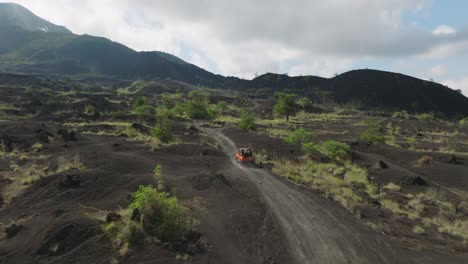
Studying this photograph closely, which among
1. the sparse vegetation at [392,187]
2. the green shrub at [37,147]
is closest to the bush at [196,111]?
the green shrub at [37,147]

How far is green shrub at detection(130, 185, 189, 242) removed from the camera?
52.5 feet

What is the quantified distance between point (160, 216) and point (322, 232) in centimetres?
895

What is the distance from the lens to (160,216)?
16.5 metres

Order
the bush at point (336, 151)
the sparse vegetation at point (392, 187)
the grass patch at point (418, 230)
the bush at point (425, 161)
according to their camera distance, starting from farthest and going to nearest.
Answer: the bush at point (336, 151), the bush at point (425, 161), the sparse vegetation at point (392, 187), the grass patch at point (418, 230)

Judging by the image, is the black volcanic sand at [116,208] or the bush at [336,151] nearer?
the black volcanic sand at [116,208]

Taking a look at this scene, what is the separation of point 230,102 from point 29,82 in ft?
328

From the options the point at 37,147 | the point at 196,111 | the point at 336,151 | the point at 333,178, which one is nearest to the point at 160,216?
the point at 333,178

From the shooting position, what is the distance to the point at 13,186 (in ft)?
90.8

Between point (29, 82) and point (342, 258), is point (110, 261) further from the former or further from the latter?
point (29, 82)

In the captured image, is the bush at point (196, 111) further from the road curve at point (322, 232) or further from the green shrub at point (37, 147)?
the road curve at point (322, 232)

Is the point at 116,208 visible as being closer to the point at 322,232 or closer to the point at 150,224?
the point at 150,224

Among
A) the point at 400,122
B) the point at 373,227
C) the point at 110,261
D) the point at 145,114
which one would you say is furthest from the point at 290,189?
the point at 400,122

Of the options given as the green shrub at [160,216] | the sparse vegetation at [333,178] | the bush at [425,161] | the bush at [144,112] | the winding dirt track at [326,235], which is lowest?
the bush at [144,112]

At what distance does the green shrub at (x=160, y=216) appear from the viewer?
52.5 feet
